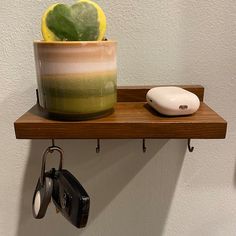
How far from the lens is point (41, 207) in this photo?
15.2 inches

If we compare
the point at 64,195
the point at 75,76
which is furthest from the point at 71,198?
the point at 75,76

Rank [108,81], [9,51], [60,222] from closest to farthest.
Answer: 1. [108,81]
2. [9,51]
3. [60,222]

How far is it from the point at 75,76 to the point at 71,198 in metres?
0.15

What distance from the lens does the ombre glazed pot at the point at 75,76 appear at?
0.30m

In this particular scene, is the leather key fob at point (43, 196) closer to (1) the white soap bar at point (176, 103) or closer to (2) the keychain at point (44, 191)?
(2) the keychain at point (44, 191)

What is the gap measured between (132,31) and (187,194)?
0.32 meters

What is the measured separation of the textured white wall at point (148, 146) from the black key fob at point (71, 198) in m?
0.11

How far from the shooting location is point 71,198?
0.34 m

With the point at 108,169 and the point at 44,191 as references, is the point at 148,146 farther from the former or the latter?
the point at 44,191

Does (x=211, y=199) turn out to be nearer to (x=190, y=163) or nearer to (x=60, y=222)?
(x=190, y=163)

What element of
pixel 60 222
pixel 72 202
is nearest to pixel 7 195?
pixel 60 222

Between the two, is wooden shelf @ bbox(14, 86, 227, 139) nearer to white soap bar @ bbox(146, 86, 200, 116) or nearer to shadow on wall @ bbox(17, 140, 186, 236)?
white soap bar @ bbox(146, 86, 200, 116)

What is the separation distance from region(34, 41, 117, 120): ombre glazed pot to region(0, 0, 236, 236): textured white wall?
13 centimetres

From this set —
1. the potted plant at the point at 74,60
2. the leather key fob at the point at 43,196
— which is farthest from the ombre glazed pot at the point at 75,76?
the leather key fob at the point at 43,196
